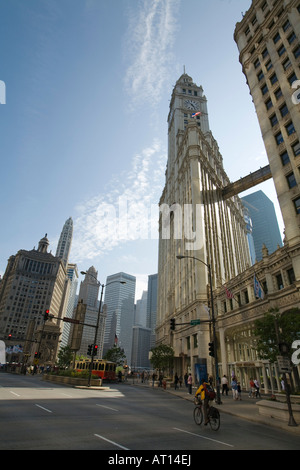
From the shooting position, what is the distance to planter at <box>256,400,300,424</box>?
494 inches

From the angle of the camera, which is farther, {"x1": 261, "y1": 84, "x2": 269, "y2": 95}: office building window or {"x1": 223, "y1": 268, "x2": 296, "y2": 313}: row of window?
{"x1": 261, "y1": 84, "x2": 269, "y2": 95}: office building window

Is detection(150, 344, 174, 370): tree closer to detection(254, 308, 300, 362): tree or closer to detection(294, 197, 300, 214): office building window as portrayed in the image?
detection(254, 308, 300, 362): tree

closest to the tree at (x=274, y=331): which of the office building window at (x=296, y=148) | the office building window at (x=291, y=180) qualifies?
the office building window at (x=291, y=180)

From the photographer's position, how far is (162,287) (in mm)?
77188

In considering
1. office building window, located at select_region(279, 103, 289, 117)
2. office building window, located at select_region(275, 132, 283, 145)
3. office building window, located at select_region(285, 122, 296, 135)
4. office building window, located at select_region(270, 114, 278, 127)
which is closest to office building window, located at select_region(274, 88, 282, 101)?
office building window, located at select_region(279, 103, 289, 117)

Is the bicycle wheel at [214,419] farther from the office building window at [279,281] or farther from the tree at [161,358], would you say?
the tree at [161,358]

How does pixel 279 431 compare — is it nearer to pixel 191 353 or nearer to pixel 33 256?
pixel 191 353

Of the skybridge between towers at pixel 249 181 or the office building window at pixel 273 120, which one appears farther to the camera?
the skybridge between towers at pixel 249 181

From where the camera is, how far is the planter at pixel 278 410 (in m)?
12.5

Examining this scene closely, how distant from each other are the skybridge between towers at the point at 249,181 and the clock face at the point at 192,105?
128 ft

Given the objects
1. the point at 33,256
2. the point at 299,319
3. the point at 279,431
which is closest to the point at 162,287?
the point at 299,319

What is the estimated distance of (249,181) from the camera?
60.4 meters

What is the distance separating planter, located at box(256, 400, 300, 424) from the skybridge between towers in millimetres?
51233
